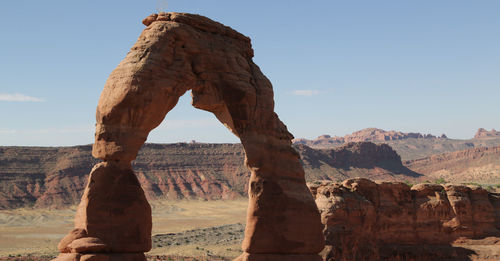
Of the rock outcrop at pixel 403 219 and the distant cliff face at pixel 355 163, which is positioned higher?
the distant cliff face at pixel 355 163

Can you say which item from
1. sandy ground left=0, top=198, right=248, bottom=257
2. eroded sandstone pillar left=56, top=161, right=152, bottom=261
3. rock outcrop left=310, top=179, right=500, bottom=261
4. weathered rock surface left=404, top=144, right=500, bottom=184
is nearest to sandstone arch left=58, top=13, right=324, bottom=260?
eroded sandstone pillar left=56, top=161, right=152, bottom=261

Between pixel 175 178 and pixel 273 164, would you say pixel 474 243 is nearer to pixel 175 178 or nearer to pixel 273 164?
pixel 273 164

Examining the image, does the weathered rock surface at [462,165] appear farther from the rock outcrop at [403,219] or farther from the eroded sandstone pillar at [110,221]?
the eroded sandstone pillar at [110,221]

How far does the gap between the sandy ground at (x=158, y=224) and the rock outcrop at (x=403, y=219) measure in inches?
545

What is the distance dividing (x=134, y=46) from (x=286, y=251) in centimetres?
579

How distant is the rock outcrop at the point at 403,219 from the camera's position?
23.0 m

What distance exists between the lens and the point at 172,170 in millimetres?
92875

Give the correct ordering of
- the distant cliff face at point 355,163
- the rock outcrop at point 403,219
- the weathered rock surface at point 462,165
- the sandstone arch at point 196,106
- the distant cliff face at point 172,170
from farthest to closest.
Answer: the weathered rock surface at point 462,165 → the distant cliff face at point 355,163 → the distant cliff face at point 172,170 → the rock outcrop at point 403,219 → the sandstone arch at point 196,106

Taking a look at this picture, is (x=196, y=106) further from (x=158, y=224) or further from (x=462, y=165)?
(x=462, y=165)

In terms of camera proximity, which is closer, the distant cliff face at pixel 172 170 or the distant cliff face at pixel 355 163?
the distant cliff face at pixel 172 170

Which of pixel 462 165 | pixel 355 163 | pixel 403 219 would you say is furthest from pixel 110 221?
pixel 462 165

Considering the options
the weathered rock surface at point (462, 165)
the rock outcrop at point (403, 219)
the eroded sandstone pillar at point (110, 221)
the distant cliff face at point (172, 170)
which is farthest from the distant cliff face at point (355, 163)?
the eroded sandstone pillar at point (110, 221)

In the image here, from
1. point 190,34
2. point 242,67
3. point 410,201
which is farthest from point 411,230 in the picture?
point 190,34

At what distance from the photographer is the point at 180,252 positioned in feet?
127
